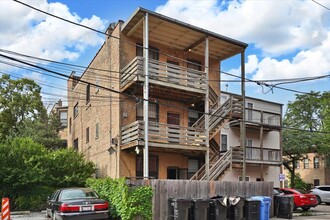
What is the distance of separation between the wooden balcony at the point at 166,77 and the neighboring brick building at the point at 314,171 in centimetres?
2947

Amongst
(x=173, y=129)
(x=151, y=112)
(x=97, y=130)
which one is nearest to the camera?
(x=173, y=129)

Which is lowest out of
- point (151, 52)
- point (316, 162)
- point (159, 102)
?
point (316, 162)

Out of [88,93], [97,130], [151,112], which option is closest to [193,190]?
[151,112]

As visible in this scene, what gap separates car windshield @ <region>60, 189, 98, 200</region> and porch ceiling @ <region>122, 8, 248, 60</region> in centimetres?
933

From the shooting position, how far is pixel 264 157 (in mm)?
28703

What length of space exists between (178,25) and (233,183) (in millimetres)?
8879

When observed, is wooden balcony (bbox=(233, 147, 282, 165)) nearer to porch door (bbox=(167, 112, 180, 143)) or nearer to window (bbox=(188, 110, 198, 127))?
window (bbox=(188, 110, 198, 127))

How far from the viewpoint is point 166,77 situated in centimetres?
2067

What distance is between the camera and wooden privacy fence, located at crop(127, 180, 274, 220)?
14.7 metres

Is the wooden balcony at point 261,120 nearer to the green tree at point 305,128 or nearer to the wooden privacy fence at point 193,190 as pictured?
the green tree at point 305,128

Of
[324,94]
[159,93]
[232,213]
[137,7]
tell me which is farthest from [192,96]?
[324,94]

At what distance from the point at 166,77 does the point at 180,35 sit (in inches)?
118

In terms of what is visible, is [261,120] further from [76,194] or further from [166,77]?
[76,194]

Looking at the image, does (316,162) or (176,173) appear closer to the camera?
(176,173)
